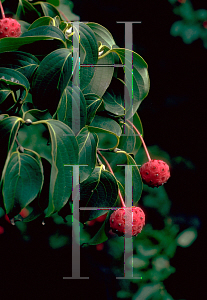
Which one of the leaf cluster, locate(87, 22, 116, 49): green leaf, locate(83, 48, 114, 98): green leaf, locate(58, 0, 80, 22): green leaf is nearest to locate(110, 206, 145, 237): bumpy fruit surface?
the leaf cluster

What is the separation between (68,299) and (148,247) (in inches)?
13.3

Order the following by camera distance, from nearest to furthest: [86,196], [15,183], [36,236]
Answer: [15,183] → [86,196] → [36,236]

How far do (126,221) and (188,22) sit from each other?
0.89m

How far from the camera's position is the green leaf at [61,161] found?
42 cm

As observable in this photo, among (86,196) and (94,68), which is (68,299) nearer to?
→ (86,196)

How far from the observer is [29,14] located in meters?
0.70

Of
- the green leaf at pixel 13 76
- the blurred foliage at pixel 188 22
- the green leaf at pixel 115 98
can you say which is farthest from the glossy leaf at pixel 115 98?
the blurred foliage at pixel 188 22

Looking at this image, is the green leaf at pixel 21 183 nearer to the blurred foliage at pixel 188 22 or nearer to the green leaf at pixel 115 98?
the green leaf at pixel 115 98

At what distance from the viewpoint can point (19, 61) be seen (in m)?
0.48

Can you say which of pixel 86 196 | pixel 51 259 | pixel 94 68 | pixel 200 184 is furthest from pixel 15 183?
pixel 200 184

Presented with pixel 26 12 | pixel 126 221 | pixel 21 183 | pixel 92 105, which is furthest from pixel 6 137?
pixel 26 12

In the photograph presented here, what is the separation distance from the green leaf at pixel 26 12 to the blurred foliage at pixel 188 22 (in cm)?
62

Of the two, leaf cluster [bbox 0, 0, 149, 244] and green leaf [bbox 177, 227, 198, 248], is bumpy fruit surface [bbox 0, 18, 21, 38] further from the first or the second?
green leaf [bbox 177, 227, 198, 248]

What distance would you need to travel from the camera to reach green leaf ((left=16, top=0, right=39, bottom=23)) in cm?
68
